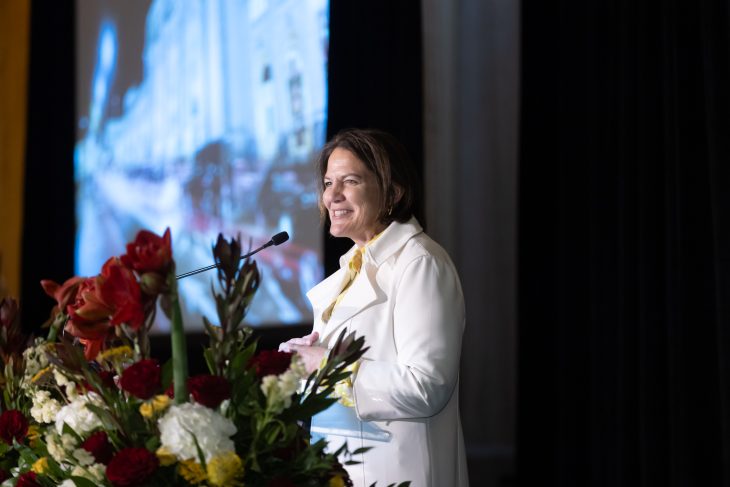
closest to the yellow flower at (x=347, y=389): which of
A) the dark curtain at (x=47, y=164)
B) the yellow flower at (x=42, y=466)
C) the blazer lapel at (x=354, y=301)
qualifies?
the blazer lapel at (x=354, y=301)

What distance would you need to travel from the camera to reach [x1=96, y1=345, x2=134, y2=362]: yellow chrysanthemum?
1.15 metres

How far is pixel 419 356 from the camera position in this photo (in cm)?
173

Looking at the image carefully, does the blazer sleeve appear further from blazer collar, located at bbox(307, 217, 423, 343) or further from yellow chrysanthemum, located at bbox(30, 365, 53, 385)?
yellow chrysanthemum, located at bbox(30, 365, 53, 385)

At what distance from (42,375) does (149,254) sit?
0.52 metres

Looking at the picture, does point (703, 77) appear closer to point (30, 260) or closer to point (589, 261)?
point (589, 261)

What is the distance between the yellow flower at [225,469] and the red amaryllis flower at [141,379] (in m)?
0.11

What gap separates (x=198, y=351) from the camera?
16.6 ft

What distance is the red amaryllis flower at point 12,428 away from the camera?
4.54ft

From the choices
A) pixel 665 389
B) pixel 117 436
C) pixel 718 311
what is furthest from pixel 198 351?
pixel 117 436

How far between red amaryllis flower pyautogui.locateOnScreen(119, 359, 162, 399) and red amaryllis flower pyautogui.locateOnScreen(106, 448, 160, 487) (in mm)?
65

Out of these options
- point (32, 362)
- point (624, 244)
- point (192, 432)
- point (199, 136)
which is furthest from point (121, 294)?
point (199, 136)

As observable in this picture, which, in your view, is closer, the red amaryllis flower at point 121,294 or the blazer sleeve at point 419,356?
the red amaryllis flower at point 121,294

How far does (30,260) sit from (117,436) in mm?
3882

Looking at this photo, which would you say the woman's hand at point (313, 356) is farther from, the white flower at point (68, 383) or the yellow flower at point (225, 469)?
the yellow flower at point (225, 469)
